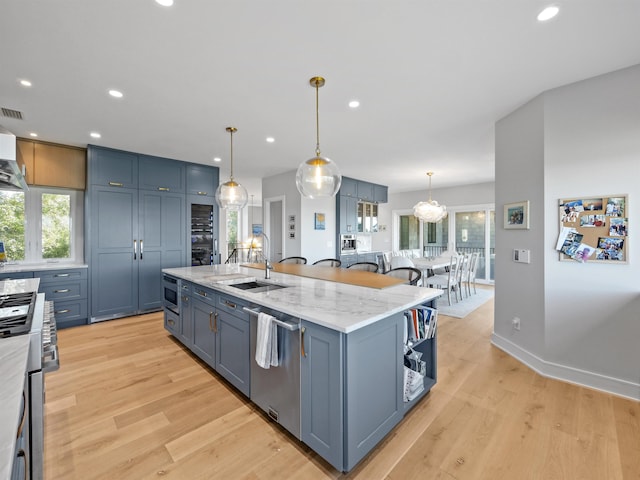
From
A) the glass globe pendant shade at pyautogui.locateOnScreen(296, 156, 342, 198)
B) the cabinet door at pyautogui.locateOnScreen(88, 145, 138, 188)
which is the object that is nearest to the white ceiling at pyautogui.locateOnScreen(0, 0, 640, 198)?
the cabinet door at pyautogui.locateOnScreen(88, 145, 138, 188)

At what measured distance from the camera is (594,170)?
247 centimetres

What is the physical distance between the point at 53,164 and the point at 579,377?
22.3 ft

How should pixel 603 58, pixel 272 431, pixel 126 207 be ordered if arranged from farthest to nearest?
pixel 126 207 → pixel 603 58 → pixel 272 431

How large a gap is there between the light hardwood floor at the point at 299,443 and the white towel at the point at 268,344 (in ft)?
1.70

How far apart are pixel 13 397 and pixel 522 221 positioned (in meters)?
3.72

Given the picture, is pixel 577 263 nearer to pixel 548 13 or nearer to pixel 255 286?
pixel 548 13

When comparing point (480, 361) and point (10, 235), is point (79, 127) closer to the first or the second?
point (10, 235)

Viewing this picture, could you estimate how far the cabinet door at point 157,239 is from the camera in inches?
185

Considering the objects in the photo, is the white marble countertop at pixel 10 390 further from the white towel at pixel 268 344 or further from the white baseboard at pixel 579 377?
the white baseboard at pixel 579 377

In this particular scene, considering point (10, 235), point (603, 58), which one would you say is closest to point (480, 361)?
point (603, 58)

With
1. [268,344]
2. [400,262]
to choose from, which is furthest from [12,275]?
[400,262]

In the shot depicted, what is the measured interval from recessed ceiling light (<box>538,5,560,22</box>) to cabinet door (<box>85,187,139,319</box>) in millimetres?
5241

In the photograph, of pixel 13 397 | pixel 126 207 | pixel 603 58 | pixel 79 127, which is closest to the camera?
pixel 13 397

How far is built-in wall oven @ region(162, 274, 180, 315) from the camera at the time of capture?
336cm
